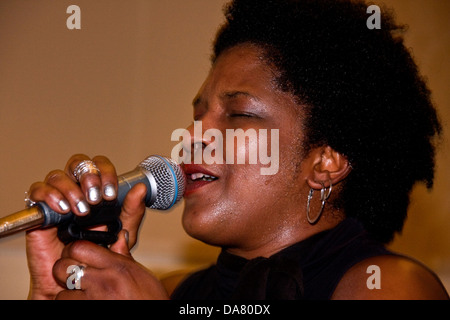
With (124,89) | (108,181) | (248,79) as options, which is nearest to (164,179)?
(108,181)

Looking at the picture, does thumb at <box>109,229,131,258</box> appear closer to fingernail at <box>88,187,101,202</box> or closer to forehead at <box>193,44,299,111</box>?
fingernail at <box>88,187,101,202</box>

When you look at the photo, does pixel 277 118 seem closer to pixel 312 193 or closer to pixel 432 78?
pixel 312 193

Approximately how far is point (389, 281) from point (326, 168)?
1.53 feet

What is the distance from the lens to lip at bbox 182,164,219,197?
5.22 ft

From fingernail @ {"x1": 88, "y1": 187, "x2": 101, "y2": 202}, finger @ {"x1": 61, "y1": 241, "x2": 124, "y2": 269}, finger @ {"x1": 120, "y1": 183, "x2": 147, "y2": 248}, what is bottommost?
finger @ {"x1": 61, "y1": 241, "x2": 124, "y2": 269}

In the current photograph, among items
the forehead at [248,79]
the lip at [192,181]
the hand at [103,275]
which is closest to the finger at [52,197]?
the hand at [103,275]

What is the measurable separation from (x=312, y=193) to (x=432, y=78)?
196 cm

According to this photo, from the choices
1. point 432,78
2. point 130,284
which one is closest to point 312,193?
point 130,284

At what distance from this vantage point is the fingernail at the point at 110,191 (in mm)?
1240

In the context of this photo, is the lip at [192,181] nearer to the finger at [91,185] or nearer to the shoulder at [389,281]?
the finger at [91,185]

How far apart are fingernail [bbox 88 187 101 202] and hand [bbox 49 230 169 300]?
12 centimetres

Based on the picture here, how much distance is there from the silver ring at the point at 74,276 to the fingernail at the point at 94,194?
0.18 metres

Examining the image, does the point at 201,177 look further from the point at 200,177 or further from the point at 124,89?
the point at 124,89

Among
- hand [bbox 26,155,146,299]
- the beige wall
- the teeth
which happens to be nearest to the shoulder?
the teeth
